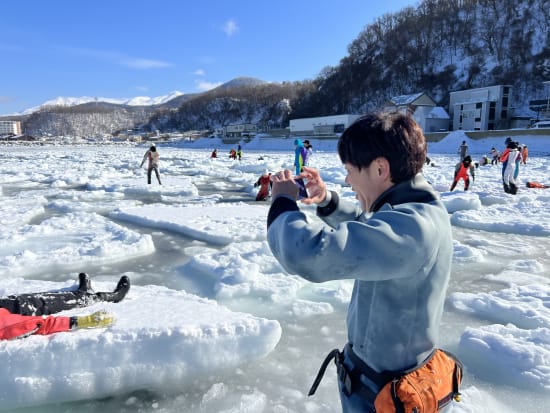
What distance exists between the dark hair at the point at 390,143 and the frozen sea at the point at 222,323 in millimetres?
1878

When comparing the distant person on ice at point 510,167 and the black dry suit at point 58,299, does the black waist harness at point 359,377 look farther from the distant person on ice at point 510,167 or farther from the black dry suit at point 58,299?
the distant person on ice at point 510,167

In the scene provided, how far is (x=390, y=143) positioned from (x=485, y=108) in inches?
2082

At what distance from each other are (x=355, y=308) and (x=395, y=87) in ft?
246

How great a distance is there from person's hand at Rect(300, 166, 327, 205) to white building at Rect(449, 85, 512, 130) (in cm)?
5175

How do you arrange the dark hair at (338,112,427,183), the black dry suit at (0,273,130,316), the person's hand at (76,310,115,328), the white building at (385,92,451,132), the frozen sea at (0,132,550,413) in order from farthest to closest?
the white building at (385,92,451,132), the black dry suit at (0,273,130,316), the person's hand at (76,310,115,328), the frozen sea at (0,132,550,413), the dark hair at (338,112,427,183)

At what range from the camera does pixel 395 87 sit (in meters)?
69.6

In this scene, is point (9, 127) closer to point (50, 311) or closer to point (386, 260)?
point (50, 311)

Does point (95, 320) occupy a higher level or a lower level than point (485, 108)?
lower

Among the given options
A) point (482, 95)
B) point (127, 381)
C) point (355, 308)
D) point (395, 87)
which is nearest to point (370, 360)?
point (355, 308)

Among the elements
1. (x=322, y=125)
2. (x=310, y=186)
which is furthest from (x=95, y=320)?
(x=322, y=125)

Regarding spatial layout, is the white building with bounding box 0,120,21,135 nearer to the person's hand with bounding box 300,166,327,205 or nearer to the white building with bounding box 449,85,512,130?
the white building with bounding box 449,85,512,130

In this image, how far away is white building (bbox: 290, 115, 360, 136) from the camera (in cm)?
5575

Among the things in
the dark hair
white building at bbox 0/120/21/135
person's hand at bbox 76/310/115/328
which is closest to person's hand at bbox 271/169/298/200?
the dark hair

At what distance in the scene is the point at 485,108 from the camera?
4609cm
